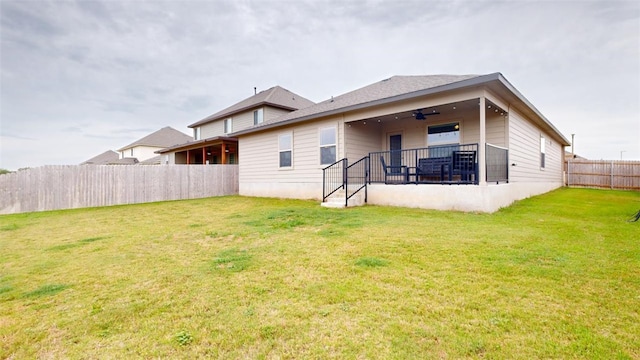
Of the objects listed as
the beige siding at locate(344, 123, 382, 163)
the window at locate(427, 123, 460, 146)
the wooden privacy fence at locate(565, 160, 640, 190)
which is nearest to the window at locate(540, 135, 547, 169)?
the wooden privacy fence at locate(565, 160, 640, 190)

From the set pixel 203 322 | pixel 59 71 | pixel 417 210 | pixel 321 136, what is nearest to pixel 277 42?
pixel 321 136

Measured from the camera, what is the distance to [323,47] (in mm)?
15633

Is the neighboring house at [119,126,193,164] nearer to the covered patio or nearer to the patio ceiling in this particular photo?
the covered patio

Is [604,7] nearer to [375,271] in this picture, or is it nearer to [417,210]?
[417,210]

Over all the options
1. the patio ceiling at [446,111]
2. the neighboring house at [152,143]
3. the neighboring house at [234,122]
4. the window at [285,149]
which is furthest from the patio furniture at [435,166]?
the neighboring house at [152,143]

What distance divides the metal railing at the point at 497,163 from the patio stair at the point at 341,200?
11.6ft

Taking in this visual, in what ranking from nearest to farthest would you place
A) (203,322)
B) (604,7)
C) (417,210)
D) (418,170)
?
(203,322) < (417,210) < (418,170) < (604,7)

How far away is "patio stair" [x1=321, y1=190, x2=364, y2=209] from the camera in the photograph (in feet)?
27.6

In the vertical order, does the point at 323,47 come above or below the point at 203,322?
above

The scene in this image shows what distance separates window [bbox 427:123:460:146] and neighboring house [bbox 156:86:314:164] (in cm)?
1031

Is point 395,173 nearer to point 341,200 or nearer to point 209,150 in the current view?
point 341,200

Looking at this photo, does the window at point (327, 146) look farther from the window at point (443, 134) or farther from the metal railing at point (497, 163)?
the metal railing at point (497, 163)

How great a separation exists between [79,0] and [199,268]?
1167 centimetres

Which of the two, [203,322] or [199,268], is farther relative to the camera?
[199,268]
